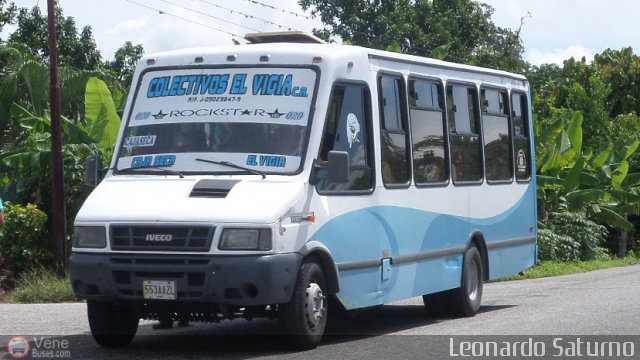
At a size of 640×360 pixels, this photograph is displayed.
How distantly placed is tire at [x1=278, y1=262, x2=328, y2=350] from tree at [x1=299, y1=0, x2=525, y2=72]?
3828cm

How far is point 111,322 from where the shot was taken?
1009cm

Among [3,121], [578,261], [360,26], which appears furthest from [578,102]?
[3,121]

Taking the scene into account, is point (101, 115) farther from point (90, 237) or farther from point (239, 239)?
point (239, 239)

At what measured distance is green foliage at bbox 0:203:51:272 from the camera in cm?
1806

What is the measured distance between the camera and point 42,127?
21203 mm

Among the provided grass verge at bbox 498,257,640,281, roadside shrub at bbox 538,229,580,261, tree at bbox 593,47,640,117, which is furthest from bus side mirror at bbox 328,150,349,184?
tree at bbox 593,47,640,117

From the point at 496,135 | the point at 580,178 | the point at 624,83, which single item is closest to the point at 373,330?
the point at 496,135

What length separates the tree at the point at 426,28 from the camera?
4931cm

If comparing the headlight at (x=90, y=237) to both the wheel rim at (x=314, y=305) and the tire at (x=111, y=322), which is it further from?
the wheel rim at (x=314, y=305)

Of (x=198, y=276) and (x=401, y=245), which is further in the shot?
(x=401, y=245)

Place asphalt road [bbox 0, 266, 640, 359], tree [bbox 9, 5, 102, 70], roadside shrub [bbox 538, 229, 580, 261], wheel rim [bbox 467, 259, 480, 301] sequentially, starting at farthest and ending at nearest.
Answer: tree [bbox 9, 5, 102, 70], roadside shrub [bbox 538, 229, 580, 261], wheel rim [bbox 467, 259, 480, 301], asphalt road [bbox 0, 266, 640, 359]

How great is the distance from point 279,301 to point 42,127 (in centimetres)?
1283

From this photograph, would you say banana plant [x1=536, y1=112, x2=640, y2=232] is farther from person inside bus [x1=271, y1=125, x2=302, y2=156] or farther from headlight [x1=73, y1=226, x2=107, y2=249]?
headlight [x1=73, y1=226, x2=107, y2=249]

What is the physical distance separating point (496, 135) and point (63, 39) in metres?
28.3
